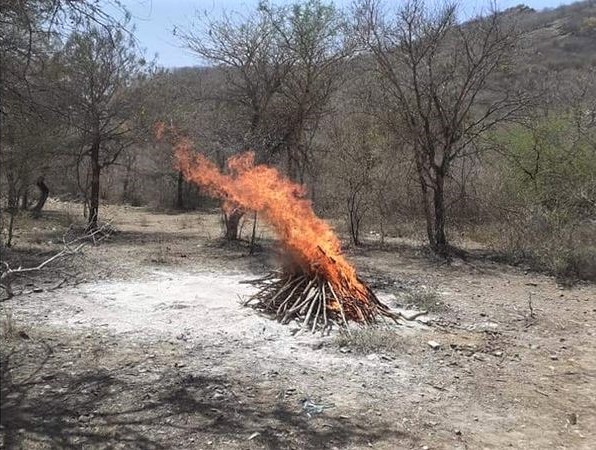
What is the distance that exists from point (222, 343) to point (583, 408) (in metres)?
3.64

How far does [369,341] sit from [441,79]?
8.43m

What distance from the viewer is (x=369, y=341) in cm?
661

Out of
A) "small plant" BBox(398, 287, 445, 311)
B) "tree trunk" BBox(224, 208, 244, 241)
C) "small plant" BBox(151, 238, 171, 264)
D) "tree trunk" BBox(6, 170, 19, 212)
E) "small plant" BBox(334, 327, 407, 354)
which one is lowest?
"small plant" BBox(334, 327, 407, 354)

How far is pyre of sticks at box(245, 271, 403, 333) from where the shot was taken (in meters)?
7.41

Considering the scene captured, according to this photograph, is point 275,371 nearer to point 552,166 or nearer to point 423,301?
point 423,301

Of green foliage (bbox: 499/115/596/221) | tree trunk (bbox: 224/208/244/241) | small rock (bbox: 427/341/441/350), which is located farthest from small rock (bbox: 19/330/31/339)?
green foliage (bbox: 499/115/596/221)

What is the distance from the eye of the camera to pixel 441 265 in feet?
41.1

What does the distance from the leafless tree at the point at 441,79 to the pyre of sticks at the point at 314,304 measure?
617 centimetres

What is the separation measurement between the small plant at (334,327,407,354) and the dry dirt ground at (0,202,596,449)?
0.02 m

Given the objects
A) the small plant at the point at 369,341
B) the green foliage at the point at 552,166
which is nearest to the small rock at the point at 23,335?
the small plant at the point at 369,341

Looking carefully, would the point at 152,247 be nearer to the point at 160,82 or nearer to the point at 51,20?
the point at 160,82

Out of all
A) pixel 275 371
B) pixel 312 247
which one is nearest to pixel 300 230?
pixel 312 247

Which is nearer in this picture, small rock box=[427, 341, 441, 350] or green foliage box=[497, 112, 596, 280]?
small rock box=[427, 341, 441, 350]

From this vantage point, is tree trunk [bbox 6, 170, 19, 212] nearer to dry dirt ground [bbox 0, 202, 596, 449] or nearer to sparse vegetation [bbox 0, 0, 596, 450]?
sparse vegetation [bbox 0, 0, 596, 450]
